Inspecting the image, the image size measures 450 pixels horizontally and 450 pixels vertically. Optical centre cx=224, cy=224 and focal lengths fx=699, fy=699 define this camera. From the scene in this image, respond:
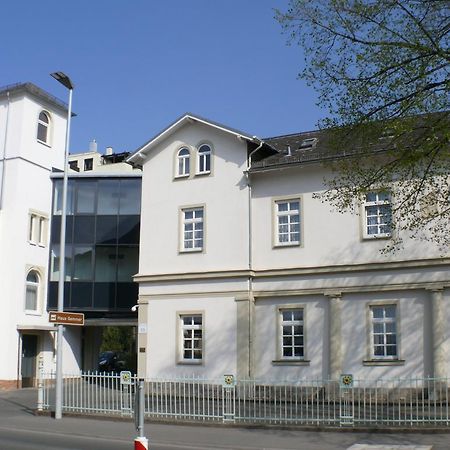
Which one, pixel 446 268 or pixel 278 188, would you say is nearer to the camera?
pixel 446 268

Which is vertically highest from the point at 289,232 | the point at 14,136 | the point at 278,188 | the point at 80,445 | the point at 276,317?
the point at 14,136

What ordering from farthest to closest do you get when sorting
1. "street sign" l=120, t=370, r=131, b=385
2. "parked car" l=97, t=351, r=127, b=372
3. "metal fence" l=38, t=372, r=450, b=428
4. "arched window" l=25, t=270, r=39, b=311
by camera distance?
1. "parked car" l=97, t=351, r=127, b=372
2. "arched window" l=25, t=270, r=39, b=311
3. "street sign" l=120, t=370, r=131, b=385
4. "metal fence" l=38, t=372, r=450, b=428

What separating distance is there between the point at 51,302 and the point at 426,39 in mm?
25302

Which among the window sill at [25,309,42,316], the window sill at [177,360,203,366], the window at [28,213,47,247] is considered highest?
the window at [28,213,47,247]

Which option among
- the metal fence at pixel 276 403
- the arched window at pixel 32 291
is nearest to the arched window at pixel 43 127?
the arched window at pixel 32 291

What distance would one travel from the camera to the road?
14.6 meters

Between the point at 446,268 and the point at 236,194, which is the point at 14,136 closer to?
the point at 236,194

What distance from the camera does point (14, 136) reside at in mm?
32719

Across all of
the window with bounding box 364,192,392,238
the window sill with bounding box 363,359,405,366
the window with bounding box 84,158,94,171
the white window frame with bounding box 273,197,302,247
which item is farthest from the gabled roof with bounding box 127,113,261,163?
the window with bounding box 84,158,94,171

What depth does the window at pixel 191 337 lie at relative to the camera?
1030 inches

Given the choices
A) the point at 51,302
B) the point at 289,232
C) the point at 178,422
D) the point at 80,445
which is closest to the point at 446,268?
the point at 289,232

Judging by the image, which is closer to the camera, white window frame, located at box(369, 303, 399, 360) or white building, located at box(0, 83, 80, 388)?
white window frame, located at box(369, 303, 399, 360)

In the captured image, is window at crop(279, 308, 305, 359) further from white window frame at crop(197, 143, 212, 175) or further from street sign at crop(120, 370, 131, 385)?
street sign at crop(120, 370, 131, 385)

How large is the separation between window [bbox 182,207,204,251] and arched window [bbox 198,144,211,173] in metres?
1.64
